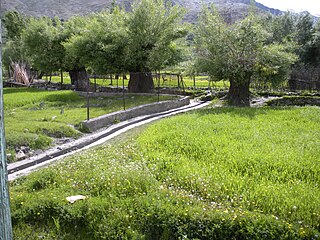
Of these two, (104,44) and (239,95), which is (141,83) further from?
(239,95)

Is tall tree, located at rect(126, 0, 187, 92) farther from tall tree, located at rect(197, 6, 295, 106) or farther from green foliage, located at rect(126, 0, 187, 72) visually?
tall tree, located at rect(197, 6, 295, 106)

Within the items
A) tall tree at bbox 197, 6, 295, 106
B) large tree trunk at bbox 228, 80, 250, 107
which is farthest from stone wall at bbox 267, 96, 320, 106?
tall tree at bbox 197, 6, 295, 106

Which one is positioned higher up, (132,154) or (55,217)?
(132,154)

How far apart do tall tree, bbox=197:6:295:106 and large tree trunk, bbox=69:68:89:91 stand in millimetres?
12242

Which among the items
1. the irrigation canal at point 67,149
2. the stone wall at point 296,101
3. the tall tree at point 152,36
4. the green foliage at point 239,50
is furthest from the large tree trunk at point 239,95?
the irrigation canal at point 67,149

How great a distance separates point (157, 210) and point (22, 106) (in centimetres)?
1482

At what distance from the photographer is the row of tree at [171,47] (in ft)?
54.8

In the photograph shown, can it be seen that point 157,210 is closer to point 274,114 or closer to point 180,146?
A: point 180,146

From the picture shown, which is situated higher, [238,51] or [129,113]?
[238,51]

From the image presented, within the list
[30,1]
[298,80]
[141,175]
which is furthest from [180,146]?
[30,1]

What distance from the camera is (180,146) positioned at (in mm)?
8141

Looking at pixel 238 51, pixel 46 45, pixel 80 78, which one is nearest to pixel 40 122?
pixel 238 51

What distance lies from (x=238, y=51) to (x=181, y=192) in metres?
12.7

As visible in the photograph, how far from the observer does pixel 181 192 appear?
224 inches
